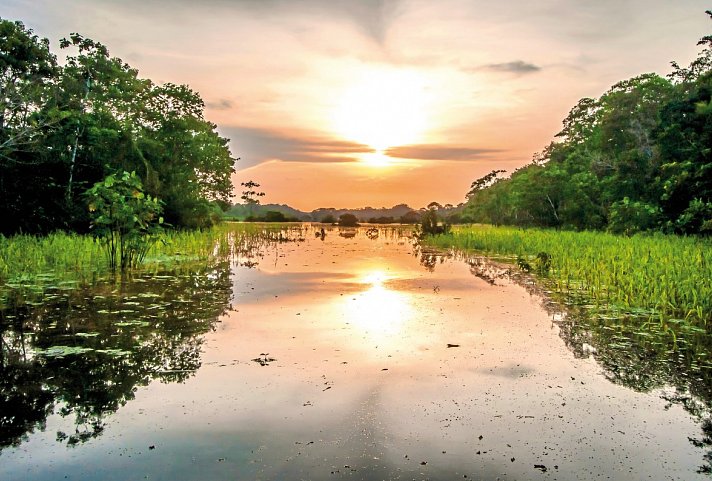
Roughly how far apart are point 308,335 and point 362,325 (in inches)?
40.5

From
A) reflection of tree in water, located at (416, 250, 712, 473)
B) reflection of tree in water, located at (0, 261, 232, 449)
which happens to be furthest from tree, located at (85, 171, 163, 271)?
reflection of tree in water, located at (416, 250, 712, 473)

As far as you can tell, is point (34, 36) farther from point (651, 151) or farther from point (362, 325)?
point (651, 151)

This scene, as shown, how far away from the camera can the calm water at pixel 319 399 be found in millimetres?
3350

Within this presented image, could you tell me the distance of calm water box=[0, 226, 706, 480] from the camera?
335 centimetres

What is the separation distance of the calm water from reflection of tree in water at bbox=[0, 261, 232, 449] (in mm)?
27

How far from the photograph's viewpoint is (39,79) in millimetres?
19328

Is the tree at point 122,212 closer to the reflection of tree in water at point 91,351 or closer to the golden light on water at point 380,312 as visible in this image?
the reflection of tree in water at point 91,351

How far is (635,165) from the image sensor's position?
2634 centimetres

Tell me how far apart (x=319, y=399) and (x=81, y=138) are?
2153 centimetres

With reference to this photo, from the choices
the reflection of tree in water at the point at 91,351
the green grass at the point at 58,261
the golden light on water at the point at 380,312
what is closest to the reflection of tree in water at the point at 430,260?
the golden light on water at the point at 380,312

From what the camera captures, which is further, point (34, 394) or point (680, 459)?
point (34, 394)

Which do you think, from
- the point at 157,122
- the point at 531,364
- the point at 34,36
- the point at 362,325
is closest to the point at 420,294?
the point at 362,325

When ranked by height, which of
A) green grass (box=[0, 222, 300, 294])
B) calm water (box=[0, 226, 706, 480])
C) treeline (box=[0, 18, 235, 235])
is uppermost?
treeline (box=[0, 18, 235, 235])

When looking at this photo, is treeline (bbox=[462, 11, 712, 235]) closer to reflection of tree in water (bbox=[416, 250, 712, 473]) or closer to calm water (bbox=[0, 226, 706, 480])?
reflection of tree in water (bbox=[416, 250, 712, 473])
